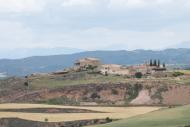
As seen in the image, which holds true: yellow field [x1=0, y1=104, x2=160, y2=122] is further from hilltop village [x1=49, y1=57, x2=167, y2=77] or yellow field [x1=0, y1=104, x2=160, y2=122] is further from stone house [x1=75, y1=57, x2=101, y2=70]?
stone house [x1=75, y1=57, x2=101, y2=70]

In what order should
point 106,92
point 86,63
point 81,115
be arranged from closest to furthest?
point 81,115 → point 106,92 → point 86,63

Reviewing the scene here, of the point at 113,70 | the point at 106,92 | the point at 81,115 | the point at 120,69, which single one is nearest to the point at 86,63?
the point at 120,69

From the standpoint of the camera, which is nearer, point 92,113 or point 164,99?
point 92,113

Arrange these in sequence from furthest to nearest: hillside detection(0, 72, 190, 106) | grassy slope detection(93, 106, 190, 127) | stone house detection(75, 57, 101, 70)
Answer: stone house detection(75, 57, 101, 70) → hillside detection(0, 72, 190, 106) → grassy slope detection(93, 106, 190, 127)

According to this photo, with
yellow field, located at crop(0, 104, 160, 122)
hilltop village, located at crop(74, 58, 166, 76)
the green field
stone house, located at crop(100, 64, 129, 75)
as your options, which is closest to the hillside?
the green field

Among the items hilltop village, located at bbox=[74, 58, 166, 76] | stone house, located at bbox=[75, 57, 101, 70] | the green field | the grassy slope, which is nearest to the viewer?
the grassy slope

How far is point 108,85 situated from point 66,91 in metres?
9.27

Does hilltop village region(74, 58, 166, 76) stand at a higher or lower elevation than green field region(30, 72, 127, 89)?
higher

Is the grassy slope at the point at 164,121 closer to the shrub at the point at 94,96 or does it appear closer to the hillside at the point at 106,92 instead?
the hillside at the point at 106,92

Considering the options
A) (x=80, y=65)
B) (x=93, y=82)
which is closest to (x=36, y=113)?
(x=93, y=82)

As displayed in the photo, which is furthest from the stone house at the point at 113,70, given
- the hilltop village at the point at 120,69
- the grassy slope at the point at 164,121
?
the grassy slope at the point at 164,121

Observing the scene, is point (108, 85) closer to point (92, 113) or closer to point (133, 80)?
point (133, 80)

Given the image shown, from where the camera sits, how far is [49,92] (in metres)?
134

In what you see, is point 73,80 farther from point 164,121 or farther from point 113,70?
point 164,121
